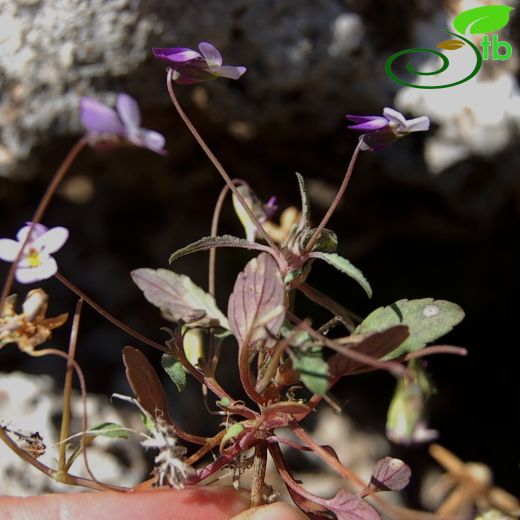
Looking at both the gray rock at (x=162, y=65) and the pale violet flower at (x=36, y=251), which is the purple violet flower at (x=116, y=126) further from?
the gray rock at (x=162, y=65)

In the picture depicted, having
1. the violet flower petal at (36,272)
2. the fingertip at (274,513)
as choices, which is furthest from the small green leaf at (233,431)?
the violet flower petal at (36,272)

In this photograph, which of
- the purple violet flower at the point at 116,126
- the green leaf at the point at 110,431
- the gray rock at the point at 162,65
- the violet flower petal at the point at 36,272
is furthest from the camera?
the gray rock at the point at 162,65

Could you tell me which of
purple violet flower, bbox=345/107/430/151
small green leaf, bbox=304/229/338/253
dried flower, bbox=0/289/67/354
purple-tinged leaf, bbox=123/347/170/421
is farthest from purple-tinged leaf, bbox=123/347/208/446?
purple violet flower, bbox=345/107/430/151

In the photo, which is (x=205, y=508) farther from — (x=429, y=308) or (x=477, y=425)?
(x=477, y=425)

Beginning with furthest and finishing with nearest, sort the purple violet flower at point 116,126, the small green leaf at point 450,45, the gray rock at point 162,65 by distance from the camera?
the small green leaf at point 450,45 < the gray rock at point 162,65 < the purple violet flower at point 116,126

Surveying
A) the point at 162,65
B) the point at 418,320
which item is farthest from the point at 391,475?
the point at 162,65
